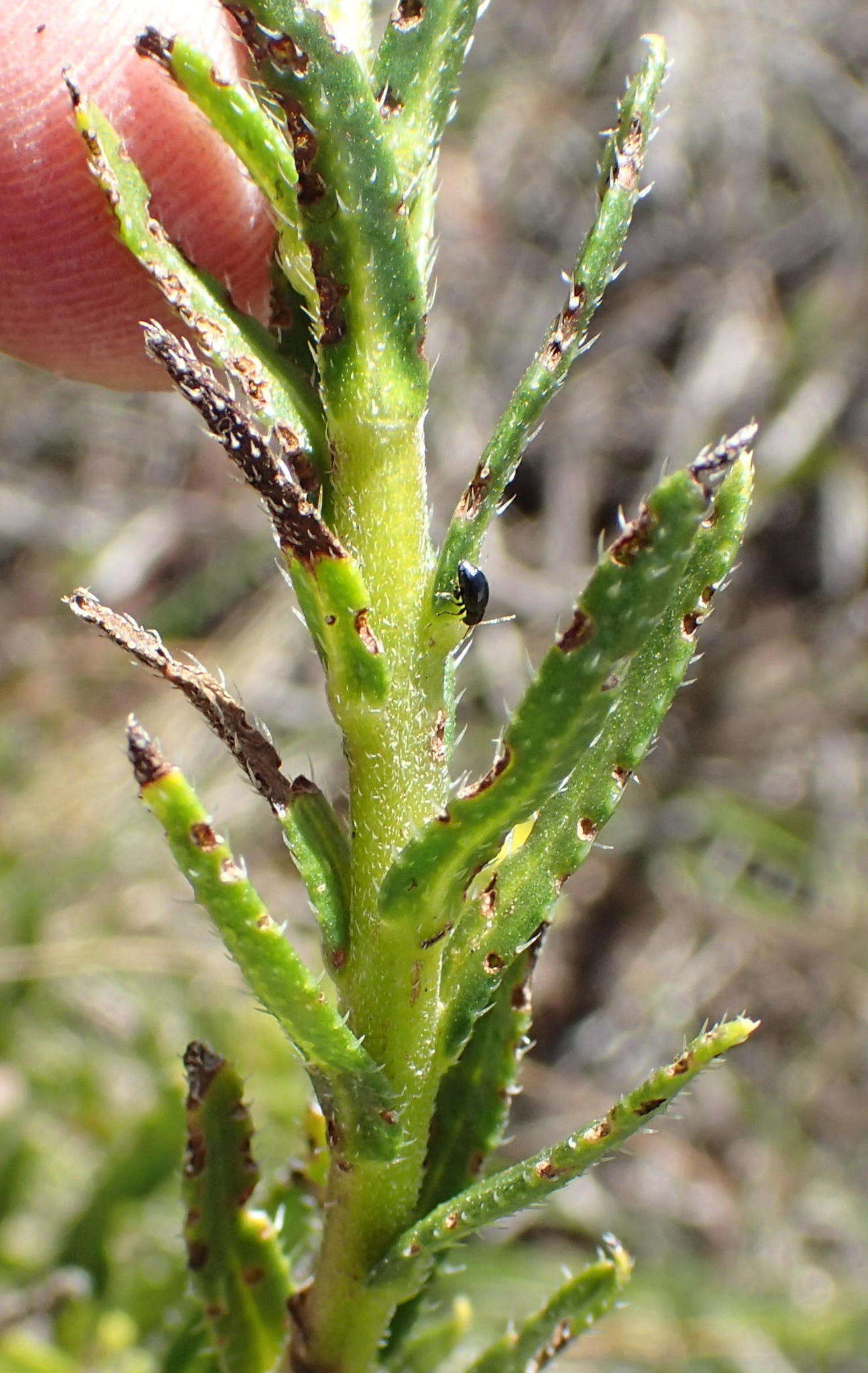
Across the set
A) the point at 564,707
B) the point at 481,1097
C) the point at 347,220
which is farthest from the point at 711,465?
the point at 481,1097

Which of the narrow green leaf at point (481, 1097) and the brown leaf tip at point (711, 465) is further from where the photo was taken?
the narrow green leaf at point (481, 1097)

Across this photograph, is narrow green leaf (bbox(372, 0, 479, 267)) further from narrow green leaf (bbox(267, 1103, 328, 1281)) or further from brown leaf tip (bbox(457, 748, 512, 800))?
narrow green leaf (bbox(267, 1103, 328, 1281))

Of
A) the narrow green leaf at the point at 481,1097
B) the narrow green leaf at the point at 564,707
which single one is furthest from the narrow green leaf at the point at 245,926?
the narrow green leaf at the point at 481,1097

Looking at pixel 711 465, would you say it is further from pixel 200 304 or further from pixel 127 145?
pixel 127 145

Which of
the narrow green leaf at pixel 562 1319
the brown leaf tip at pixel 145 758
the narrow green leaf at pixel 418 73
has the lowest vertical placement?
the narrow green leaf at pixel 562 1319

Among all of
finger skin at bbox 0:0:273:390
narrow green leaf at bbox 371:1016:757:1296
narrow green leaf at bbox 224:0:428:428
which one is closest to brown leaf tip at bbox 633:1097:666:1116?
narrow green leaf at bbox 371:1016:757:1296

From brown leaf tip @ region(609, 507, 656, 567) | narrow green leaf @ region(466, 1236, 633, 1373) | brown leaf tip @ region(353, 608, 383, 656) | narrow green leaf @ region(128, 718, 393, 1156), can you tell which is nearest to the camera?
brown leaf tip @ region(609, 507, 656, 567)

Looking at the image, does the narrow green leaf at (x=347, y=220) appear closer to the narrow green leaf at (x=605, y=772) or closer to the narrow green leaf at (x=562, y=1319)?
the narrow green leaf at (x=605, y=772)
